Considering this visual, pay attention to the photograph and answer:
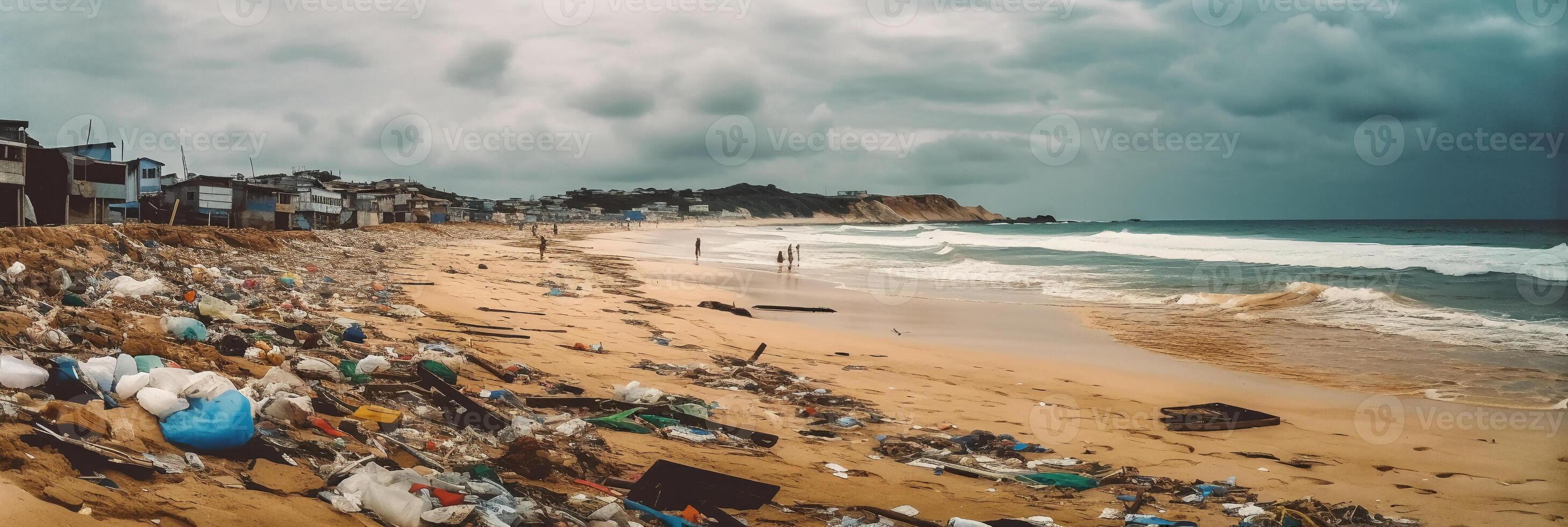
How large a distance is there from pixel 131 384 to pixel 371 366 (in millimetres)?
2758

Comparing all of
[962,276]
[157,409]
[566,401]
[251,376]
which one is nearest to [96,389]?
[157,409]

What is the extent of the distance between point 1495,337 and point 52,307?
22.6m

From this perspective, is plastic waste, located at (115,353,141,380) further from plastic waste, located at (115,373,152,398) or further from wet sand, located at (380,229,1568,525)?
wet sand, located at (380,229,1568,525)

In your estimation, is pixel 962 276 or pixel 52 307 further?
pixel 962 276

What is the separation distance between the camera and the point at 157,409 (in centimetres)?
473

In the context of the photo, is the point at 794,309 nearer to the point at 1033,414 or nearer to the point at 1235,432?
the point at 1033,414

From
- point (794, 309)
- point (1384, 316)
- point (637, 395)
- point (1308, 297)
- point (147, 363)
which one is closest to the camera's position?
point (147, 363)

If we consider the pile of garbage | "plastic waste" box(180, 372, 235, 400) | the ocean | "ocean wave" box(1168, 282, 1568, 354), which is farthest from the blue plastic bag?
"ocean wave" box(1168, 282, 1568, 354)

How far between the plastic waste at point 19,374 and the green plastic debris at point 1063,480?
275 inches

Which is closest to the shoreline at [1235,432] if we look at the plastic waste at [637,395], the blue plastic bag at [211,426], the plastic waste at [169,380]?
the plastic waste at [637,395]

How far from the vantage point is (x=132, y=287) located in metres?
10.1

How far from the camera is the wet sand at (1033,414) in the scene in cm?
648

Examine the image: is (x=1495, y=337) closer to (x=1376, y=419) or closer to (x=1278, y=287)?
(x=1376, y=419)

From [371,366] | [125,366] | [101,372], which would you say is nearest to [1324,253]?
[371,366]
